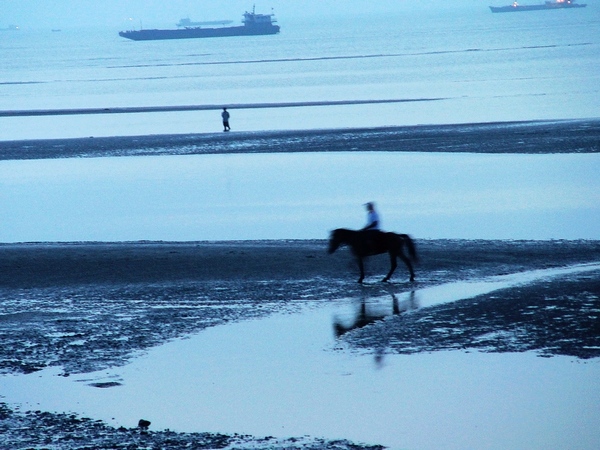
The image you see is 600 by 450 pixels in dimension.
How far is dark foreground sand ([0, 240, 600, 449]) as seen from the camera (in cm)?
1222

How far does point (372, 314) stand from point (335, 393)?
12.1 feet

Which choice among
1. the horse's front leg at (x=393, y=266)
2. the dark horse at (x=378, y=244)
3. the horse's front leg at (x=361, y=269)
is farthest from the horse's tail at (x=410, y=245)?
the horse's front leg at (x=361, y=269)

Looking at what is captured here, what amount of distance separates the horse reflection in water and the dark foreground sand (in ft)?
0.57

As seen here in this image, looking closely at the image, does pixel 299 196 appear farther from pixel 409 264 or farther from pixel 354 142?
pixel 354 142

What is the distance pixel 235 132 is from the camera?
48.6 metres

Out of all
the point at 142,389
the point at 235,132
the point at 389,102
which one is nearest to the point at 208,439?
the point at 142,389

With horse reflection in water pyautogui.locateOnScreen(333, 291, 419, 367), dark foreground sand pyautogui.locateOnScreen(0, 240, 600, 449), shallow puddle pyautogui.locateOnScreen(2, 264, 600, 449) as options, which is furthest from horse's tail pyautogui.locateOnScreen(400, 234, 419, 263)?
shallow puddle pyautogui.locateOnScreen(2, 264, 600, 449)

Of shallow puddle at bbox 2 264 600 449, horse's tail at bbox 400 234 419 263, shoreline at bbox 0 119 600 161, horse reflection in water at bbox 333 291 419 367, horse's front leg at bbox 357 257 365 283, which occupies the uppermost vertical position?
shoreline at bbox 0 119 600 161

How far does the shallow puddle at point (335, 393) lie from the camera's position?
33.0 feet

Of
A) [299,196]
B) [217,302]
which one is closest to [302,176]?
[299,196]

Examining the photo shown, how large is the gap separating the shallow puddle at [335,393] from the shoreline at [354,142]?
86.3 feet

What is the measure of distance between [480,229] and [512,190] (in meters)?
6.09

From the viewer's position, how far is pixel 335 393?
11211mm

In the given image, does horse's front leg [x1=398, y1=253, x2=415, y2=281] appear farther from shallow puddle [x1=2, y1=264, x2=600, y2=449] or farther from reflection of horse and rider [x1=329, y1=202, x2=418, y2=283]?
shallow puddle [x1=2, y1=264, x2=600, y2=449]
